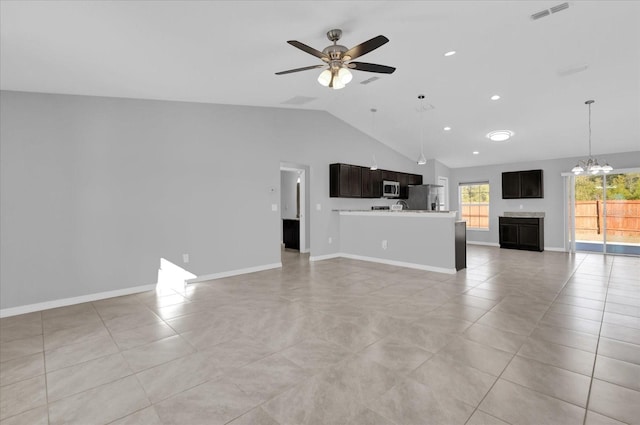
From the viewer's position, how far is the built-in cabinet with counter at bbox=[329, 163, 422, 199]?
6668 mm

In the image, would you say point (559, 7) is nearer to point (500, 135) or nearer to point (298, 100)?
point (298, 100)

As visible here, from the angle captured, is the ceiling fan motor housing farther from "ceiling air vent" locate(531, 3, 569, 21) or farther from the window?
the window

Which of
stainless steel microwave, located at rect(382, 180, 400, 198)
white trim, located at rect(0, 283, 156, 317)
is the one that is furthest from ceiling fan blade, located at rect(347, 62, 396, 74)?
stainless steel microwave, located at rect(382, 180, 400, 198)

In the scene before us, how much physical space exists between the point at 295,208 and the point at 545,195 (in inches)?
262

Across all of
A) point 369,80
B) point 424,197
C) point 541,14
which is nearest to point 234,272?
point 369,80

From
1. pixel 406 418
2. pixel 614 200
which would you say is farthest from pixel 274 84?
pixel 614 200

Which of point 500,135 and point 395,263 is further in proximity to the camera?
point 500,135

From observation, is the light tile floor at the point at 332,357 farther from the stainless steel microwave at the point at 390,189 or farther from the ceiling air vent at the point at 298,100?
the stainless steel microwave at the point at 390,189

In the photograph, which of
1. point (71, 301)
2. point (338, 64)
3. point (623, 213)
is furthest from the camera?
point (623, 213)

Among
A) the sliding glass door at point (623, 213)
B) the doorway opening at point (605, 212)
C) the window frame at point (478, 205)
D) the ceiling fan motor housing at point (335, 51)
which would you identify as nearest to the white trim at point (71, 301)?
the ceiling fan motor housing at point (335, 51)

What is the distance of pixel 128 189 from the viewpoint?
4.09 m

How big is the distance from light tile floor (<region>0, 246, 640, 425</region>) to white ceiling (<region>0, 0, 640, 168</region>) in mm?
2642

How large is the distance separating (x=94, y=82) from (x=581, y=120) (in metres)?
7.85

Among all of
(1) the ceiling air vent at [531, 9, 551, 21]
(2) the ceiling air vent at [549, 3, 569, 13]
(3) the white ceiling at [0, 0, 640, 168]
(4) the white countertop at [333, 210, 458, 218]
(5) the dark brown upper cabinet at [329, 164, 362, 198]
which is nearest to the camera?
(3) the white ceiling at [0, 0, 640, 168]
